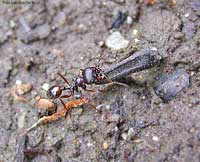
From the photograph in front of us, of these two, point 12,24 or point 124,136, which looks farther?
point 12,24

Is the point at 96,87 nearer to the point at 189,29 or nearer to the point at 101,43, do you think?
the point at 101,43

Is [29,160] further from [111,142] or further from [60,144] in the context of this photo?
[111,142]

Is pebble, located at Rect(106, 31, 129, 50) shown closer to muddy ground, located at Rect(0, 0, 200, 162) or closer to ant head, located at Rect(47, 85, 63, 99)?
muddy ground, located at Rect(0, 0, 200, 162)

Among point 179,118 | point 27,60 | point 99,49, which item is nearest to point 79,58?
point 99,49

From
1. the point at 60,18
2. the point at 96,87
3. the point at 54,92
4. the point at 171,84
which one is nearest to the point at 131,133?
the point at 171,84

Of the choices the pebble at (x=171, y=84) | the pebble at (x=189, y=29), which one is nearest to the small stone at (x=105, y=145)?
the pebble at (x=171, y=84)
